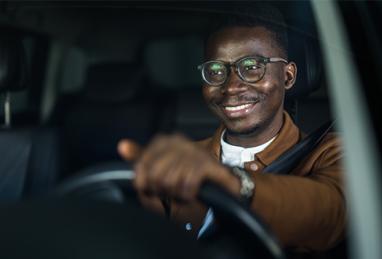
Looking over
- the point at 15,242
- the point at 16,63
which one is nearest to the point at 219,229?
the point at 15,242

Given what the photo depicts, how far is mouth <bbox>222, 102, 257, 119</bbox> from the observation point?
1.59m

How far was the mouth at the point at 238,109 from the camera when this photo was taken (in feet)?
5.22

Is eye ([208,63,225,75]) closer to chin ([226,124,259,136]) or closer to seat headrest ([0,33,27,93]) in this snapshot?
chin ([226,124,259,136])

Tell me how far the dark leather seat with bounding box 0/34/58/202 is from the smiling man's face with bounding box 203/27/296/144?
1.31 feet

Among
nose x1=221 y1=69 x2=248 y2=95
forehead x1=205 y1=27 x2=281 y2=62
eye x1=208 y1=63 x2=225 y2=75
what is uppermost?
forehead x1=205 y1=27 x2=281 y2=62

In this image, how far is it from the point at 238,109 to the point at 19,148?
A: 29.4 inches

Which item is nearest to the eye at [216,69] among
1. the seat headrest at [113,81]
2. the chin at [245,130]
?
the chin at [245,130]

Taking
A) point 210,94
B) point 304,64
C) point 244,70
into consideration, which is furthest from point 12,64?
point 304,64

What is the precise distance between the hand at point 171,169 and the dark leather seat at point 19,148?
529mm

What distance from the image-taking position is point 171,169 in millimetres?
1069

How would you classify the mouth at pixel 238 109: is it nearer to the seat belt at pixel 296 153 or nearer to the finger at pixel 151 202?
the seat belt at pixel 296 153

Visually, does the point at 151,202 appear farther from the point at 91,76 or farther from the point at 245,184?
the point at 91,76

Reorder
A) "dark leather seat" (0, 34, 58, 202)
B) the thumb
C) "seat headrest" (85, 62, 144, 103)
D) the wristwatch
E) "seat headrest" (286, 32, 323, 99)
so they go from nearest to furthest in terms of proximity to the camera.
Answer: the thumb → the wristwatch → "seat headrest" (286, 32, 323, 99) → "dark leather seat" (0, 34, 58, 202) → "seat headrest" (85, 62, 144, 103)

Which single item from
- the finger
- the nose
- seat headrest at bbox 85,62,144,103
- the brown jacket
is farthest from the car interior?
the finger
